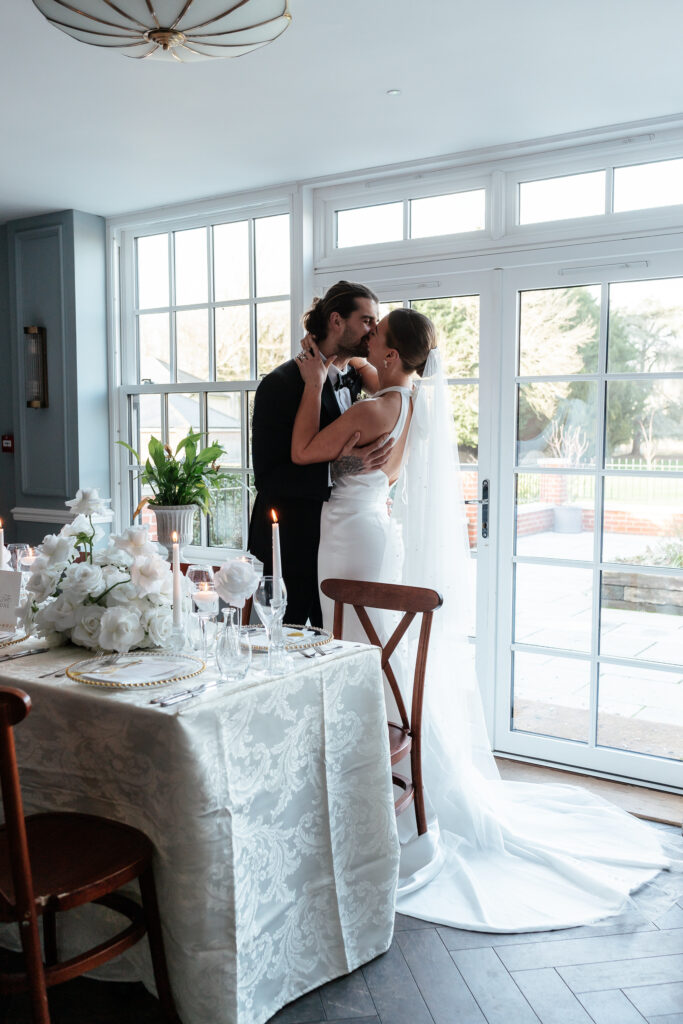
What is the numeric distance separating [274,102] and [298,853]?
251cm

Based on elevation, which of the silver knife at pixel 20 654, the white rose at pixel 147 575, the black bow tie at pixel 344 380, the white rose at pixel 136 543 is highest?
the black bow tie at pixel 344 380

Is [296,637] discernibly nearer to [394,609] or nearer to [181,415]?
[394,609]

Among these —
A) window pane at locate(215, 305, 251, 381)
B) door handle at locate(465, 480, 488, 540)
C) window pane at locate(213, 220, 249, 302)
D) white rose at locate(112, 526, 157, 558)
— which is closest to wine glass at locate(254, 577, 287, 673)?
white rose at locate(112, 526, 157, 558)

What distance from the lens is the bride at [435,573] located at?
282cm

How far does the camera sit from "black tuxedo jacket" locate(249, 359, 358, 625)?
3078mm

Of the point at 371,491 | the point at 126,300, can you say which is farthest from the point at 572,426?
the point at 126,300

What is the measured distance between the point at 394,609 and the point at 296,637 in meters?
0.53

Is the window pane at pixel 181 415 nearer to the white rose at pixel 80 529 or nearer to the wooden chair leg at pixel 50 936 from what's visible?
the white rose at pixel 80 529

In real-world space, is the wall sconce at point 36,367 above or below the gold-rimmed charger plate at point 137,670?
above

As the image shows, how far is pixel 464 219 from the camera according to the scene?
12.3 feet

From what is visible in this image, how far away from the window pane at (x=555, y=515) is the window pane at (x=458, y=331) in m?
0.55

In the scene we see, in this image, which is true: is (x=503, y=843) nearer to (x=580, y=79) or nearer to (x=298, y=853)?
(x=298, y=853)

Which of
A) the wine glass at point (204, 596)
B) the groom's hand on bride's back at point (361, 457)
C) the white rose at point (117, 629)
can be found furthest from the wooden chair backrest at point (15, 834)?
the groom's hand on bride's back at point (361, 457)

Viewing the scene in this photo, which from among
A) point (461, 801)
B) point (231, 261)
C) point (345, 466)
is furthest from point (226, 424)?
point (461, 801)
